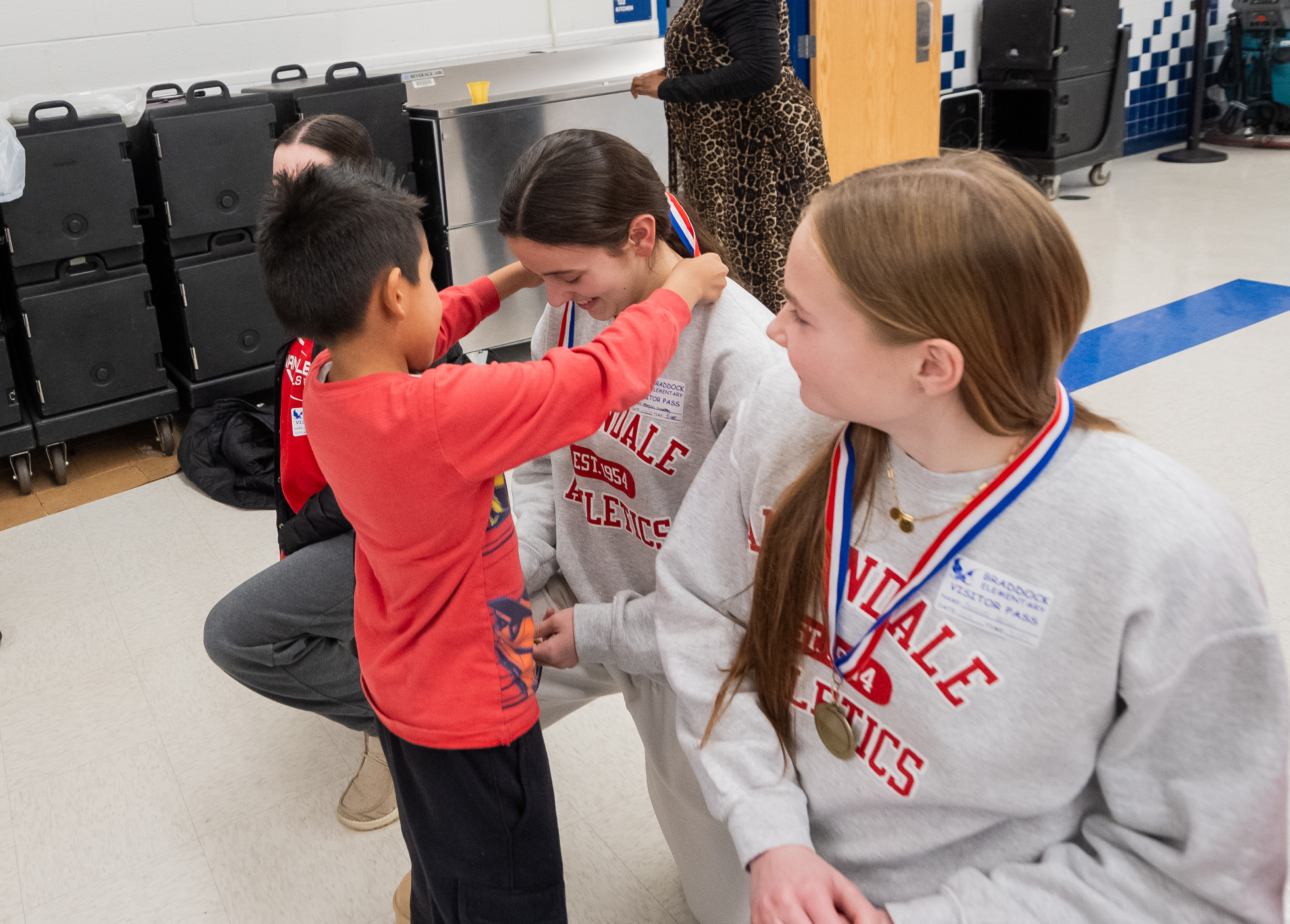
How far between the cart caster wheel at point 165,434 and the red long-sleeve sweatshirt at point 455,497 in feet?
8.05

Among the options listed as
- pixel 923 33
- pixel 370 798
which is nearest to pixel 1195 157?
pixel 923 33

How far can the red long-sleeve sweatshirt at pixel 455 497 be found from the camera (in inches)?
45.6

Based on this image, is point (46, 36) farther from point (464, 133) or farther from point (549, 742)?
point (549, 742)

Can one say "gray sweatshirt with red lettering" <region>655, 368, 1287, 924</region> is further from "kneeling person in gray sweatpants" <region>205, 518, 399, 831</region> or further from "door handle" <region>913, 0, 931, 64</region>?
"door handle" <region>913, 0, 931, 64</region>

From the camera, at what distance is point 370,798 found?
1.90 meters

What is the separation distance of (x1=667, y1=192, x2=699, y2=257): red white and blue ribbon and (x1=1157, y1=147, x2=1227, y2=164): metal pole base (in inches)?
258

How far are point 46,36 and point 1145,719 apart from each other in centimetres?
385

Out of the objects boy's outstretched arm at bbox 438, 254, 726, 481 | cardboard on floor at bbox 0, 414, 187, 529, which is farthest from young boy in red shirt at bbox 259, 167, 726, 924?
cardboard on floor at bbox 0, 414, 187, 529

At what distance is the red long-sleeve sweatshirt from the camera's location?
1.16 meters

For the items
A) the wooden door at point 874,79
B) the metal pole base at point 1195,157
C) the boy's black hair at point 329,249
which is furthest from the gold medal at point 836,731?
the metal pole base at point 1195,157

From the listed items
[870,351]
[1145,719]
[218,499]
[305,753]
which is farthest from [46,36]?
[1145,719]

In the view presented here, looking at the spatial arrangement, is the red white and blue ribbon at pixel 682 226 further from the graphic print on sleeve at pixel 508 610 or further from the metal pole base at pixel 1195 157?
the metal pole base at pixel 1195 157

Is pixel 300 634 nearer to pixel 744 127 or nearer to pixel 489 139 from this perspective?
pixel 744 127

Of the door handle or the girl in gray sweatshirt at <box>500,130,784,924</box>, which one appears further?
the door handle
